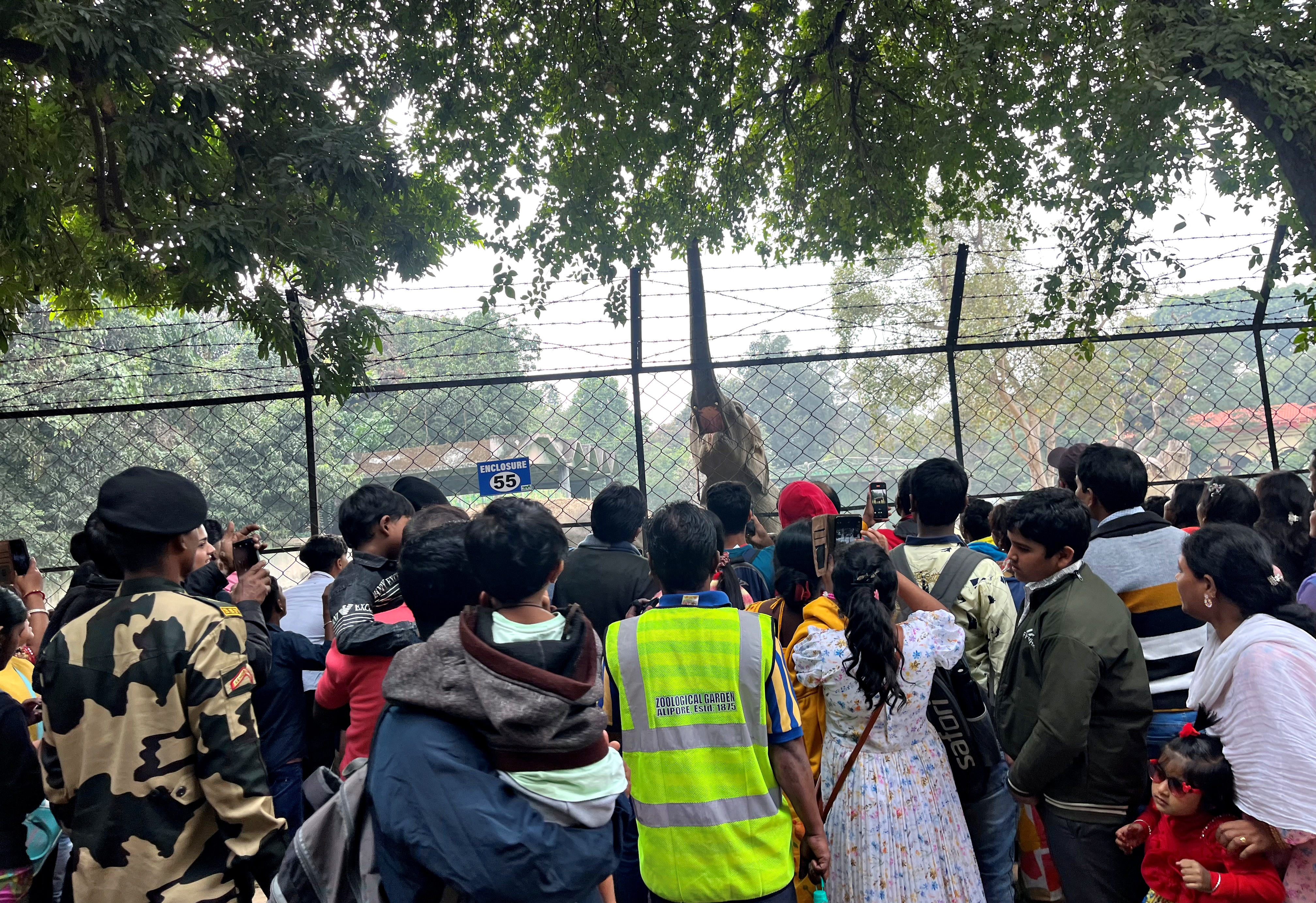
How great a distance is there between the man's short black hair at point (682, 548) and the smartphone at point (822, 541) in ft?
1.70

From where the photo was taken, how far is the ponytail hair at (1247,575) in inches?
88.8

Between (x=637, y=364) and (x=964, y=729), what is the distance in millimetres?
3080

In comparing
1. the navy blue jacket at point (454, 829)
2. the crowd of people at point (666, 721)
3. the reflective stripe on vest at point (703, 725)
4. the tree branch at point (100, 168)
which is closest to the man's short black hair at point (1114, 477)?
the crowd of people at point (666, 721)

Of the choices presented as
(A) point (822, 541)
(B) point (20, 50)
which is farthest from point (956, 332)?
(B) point (20, 50)

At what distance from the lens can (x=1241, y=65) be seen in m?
5.07

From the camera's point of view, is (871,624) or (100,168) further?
(100,168)

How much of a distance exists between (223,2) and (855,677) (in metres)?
6.07

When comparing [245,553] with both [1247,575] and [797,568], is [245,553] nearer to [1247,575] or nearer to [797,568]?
[797,568]

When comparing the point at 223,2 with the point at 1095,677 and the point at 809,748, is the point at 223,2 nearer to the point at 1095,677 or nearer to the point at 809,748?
the point at 809,748

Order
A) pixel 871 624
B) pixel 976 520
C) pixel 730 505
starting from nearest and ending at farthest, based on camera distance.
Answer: pixel 871 624 < pixel 730 505 < pixel 976 520

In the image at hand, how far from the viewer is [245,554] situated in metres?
2.79

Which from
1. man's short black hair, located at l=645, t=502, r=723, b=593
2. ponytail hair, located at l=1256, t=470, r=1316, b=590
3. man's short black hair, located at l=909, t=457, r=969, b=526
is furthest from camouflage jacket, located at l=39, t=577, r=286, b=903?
ponytail hair, located at l=1256, t=470, r=1316, b=590

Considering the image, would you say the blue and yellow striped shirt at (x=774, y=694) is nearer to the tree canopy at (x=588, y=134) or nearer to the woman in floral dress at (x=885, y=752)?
the woman in floral dress at (x=885, y=752)

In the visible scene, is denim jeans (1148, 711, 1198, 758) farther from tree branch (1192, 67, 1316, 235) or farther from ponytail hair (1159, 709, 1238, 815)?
tree branch (1192, 67, 1316, 235)
